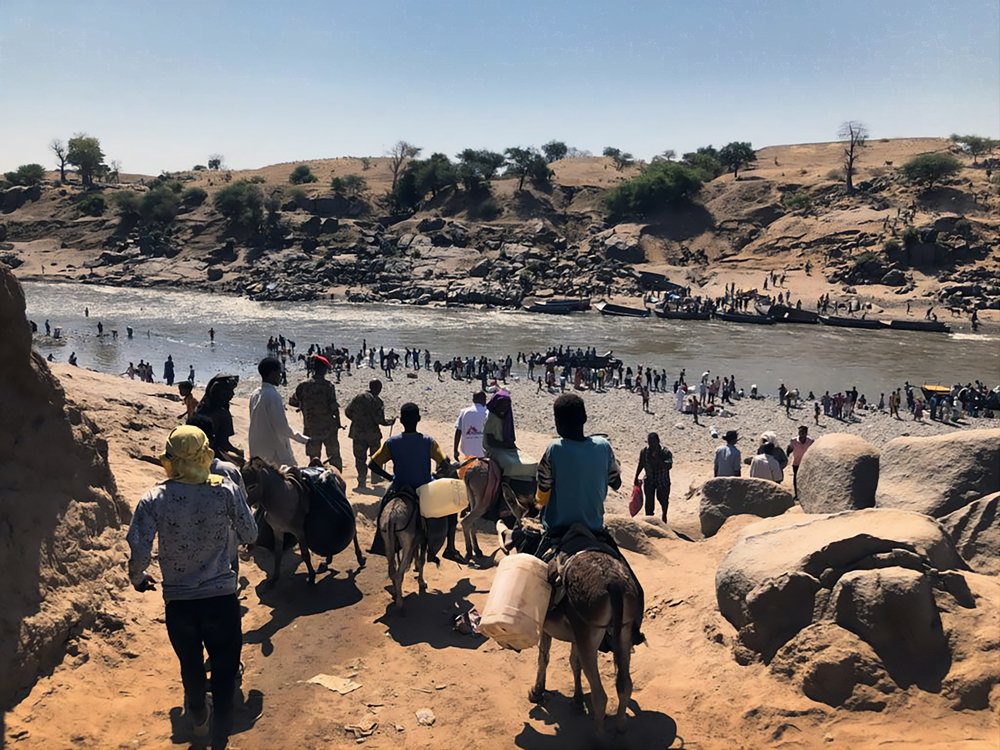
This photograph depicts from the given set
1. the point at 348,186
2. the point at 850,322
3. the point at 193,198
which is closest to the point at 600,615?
the point at 850,322

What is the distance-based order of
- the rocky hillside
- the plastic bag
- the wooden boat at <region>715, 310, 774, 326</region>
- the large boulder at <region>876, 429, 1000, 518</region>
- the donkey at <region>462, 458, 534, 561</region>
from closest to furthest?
the large boulder at <region>876, 429, 1000, 518</region> → the donkey at <region>462, 458, 534, 561</region> → the plastic bag → the wooden boat at <region>715, 310, 774, 326</region> → the rocky hillside

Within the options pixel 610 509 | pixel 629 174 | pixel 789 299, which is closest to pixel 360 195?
pixel 629 174

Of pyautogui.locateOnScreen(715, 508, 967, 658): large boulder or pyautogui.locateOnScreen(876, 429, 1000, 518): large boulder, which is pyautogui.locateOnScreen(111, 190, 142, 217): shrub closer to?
pyautogui.locateOnScreen(876, 429, 1000, 518): large boulder

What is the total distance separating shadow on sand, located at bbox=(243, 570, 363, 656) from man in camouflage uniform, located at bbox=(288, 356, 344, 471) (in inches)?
115

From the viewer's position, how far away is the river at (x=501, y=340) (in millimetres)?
40625

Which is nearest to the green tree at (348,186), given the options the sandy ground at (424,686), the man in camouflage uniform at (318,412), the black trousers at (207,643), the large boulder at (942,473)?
the man in camouflage uniform at (318,412)

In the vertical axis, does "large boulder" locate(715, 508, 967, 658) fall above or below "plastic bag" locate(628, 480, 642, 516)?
above

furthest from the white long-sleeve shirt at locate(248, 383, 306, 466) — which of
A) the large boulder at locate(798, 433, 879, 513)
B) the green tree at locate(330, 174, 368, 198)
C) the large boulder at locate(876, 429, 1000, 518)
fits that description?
the green tree at locate(330, 174, 368, 198)

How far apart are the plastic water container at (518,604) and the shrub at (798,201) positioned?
8170 centimetres

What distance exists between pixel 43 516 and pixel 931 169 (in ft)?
271

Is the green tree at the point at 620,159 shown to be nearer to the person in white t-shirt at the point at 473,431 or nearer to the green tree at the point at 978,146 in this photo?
the green tree at the point at 978,146

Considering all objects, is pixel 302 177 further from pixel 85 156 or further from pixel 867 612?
pixel 867 612

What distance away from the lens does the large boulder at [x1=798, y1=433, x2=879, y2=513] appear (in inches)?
316

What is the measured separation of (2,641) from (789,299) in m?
64.3
